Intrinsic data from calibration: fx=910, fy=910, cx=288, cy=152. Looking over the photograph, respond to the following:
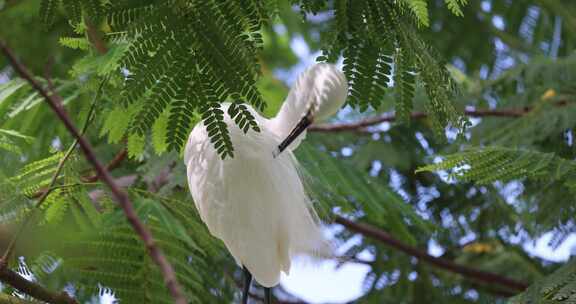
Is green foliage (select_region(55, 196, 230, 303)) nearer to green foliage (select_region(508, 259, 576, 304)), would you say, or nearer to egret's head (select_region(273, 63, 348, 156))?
egret's head (select_region(273, 63, 348, 156))

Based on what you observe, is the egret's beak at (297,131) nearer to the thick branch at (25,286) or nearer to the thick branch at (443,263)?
the thick branch at (25,286)

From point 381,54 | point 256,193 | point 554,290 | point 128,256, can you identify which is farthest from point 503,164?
point 128,256

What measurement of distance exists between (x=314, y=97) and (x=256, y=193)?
1.75 ft

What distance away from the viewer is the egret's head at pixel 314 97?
2592 mm

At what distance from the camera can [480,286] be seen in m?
5.38

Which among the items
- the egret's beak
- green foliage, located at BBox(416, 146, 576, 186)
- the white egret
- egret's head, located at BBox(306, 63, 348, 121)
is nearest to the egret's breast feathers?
the white egret

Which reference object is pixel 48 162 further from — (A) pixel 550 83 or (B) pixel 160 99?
(A) pixel 550 83

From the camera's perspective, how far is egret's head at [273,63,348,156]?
259 cm

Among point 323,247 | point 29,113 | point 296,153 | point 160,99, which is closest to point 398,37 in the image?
point 160,99

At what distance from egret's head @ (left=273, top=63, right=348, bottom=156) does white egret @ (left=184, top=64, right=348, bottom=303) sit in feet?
0.06

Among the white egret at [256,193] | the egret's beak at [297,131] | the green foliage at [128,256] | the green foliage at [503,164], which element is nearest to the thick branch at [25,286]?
the green foliage at [128,256]

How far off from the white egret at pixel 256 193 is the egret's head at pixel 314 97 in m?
0.02

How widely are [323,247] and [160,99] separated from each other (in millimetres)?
1237

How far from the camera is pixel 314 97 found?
2.77 metres
